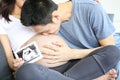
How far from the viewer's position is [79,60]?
5.16 ft

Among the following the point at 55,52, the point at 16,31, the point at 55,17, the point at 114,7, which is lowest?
the point at 114,7

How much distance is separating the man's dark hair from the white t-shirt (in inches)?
9.2

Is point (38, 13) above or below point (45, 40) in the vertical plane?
above

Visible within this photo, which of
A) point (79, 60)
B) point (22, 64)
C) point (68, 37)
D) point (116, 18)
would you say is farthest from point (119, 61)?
point (116, 18)

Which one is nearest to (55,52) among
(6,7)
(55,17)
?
(55,17)

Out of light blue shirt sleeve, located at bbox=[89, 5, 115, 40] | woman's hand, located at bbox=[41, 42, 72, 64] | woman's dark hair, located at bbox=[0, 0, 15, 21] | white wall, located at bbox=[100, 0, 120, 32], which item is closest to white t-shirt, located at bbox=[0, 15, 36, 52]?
woman's dark hair, located at bbox=[0, 0, 15, 21]

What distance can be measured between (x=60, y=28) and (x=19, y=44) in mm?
276

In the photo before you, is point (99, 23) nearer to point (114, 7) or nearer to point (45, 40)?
point (45, 40)

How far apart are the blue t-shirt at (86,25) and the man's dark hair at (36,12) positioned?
0.84 feet

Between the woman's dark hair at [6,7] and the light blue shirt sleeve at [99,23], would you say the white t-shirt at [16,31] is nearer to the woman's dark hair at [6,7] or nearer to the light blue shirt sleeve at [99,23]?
the woman's dark hair at [6,7]

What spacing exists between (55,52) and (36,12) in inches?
11.7

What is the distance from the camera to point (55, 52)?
1.49 meters

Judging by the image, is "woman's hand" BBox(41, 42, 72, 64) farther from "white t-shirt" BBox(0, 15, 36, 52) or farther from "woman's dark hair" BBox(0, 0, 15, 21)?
"woman's dark hair" BBox(0, 0, 15, 21)

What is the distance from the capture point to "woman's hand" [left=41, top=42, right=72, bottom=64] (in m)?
1.48
